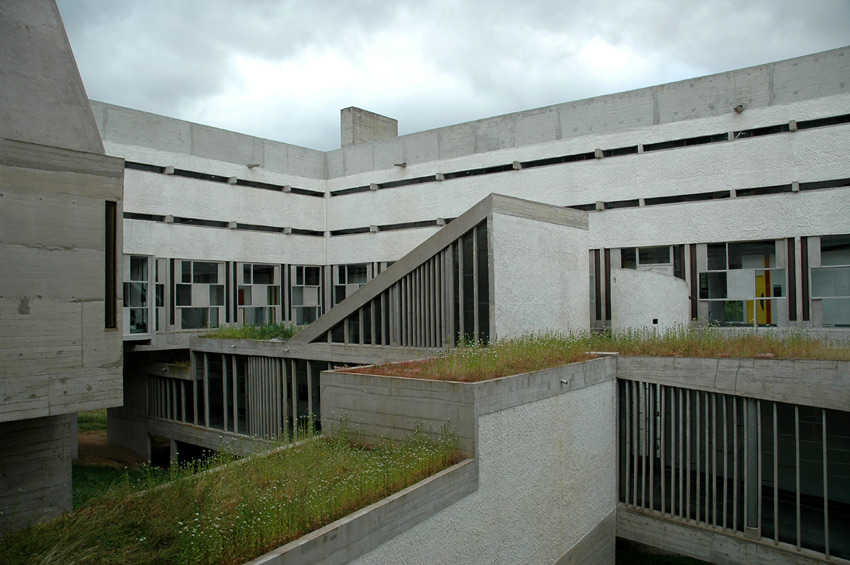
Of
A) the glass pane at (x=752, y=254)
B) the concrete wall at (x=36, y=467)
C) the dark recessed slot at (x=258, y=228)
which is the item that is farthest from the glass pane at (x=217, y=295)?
the glass pane at (x=752, y=254)

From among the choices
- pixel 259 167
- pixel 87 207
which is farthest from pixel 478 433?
pixel 259 167

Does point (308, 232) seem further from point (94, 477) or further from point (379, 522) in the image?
point (379, 522)

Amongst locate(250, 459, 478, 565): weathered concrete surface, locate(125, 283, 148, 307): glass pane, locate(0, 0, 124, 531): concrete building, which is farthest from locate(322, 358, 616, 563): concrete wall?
locate(125, 283, 148, 307): glass pane

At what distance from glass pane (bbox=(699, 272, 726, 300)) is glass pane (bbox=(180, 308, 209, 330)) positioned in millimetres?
18091

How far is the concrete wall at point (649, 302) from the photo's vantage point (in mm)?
16906

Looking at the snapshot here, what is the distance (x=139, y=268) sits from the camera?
22328 millimetres

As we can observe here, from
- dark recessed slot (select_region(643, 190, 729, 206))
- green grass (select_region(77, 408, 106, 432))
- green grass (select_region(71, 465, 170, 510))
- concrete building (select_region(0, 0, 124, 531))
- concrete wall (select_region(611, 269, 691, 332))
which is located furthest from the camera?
green grass (select_region(77, 408, 106, 432))

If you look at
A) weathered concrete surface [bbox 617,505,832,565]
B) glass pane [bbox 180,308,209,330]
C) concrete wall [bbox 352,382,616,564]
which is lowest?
weathered concrete surface [bbox 617,505,832,565]

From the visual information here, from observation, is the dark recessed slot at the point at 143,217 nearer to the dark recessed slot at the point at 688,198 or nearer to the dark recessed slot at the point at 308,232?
the dark recessed slot at the point at 308,232

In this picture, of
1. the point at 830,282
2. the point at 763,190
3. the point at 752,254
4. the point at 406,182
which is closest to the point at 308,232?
the point at 406,182

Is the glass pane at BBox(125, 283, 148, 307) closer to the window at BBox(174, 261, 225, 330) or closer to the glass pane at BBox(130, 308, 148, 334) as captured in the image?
the glass pane at BBox(130, 308, 148, 334)

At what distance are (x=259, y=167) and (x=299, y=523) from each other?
868 inches

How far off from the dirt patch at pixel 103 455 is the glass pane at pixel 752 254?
21202mm

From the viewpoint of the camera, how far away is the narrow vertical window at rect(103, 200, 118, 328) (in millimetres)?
10727
